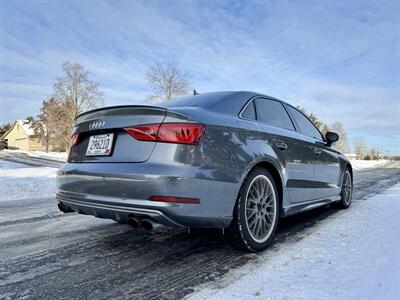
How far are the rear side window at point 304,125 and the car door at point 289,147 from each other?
0.22 m

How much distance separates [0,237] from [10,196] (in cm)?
411

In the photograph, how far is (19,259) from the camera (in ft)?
9.26

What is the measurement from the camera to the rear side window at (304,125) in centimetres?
436

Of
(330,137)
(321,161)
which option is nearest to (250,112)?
(321,161)

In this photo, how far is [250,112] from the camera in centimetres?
332

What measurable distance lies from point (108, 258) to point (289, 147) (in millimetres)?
2157

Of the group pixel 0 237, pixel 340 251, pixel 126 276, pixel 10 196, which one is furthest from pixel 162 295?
pixel 10 196

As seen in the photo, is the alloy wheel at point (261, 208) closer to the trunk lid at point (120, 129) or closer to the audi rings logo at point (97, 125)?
the trunk lid at point (120, 129)

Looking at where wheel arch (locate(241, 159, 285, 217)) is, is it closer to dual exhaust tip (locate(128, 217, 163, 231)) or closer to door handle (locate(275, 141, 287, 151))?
door handle (locate(275, 141, 287, 151))

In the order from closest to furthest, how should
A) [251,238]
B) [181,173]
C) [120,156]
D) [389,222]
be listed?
[181,173] < [120,156] < [251,238] < [389,222]

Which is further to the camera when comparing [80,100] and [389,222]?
[80,100]

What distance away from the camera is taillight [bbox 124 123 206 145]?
2.54 metres

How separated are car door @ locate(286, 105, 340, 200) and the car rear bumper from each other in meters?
1.94

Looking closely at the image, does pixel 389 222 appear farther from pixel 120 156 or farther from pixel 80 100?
pixel 80 100
